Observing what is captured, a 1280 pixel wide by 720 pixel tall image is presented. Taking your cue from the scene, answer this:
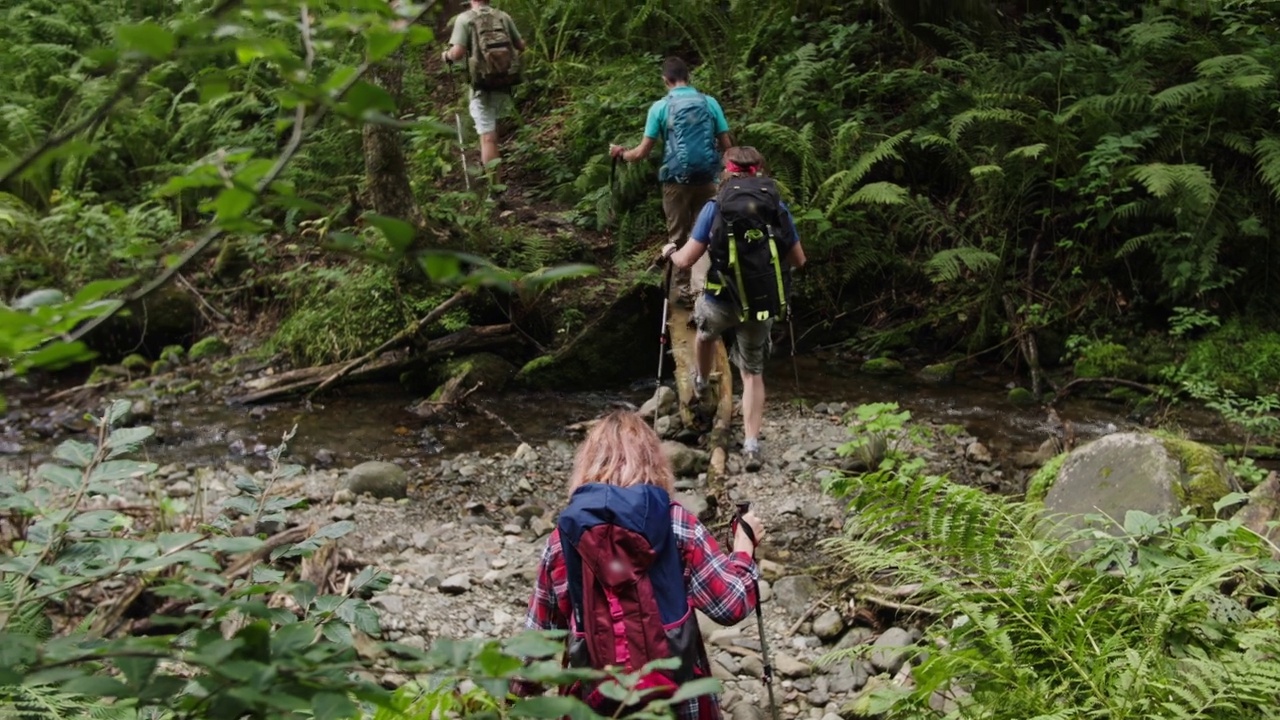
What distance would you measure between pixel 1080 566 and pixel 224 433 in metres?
6.94

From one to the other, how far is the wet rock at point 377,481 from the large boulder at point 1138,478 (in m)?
4.14

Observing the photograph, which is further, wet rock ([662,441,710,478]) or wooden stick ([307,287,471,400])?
wooden stick ([307,287,471,400])

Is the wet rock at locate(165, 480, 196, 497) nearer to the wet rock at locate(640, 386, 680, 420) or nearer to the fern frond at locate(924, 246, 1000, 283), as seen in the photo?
the wet rock at locate(640, 386, 680, 420)

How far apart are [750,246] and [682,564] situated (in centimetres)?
352

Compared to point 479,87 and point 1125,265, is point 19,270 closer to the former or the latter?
point 479,87

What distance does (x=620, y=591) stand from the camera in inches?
108

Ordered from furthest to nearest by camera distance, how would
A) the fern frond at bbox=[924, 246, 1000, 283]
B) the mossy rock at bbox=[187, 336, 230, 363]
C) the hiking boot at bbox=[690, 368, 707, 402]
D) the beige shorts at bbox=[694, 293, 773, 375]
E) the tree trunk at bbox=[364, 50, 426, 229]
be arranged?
the mossy rock at bbox=[187, 336, 230, 363] → the tree trunk at bbox=[364, 50, 426, 229] → the fern frond at bbox=[924, 246, 1000, 283] → the hiking boot at bbox=[690, 368, 707, 402] → the beige shorts at bbox=[694, 293, 773, 375]

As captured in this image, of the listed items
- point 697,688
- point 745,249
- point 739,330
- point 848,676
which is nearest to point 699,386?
point 739,330

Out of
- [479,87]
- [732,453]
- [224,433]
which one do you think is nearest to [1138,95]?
[732,453]

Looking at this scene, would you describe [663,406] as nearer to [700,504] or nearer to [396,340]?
[700,504]

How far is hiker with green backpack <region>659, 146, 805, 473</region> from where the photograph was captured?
242 inches

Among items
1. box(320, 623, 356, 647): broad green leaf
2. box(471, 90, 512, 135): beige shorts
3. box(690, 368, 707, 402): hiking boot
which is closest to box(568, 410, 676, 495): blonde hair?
Answer: box(320, 623, 356, 647): broad green leaf

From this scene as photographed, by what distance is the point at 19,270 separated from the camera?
34.8 ft

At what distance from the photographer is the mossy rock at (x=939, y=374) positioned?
877 cm
